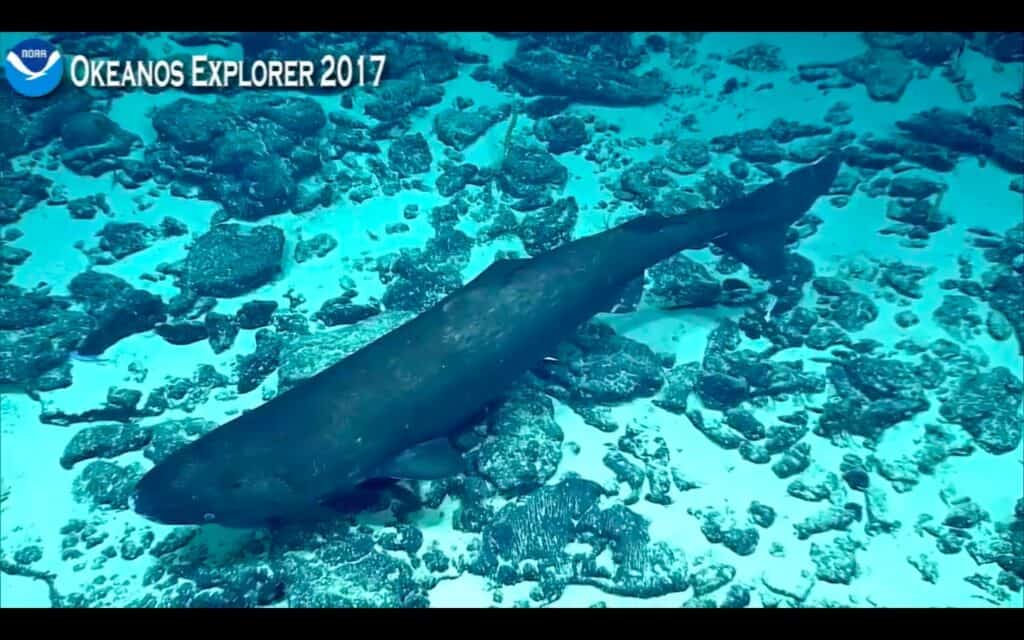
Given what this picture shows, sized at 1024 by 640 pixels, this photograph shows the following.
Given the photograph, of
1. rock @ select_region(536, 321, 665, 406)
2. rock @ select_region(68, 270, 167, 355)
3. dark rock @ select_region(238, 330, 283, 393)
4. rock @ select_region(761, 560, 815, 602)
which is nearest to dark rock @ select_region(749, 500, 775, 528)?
rock @ select_region(761, 560, 815, 602)

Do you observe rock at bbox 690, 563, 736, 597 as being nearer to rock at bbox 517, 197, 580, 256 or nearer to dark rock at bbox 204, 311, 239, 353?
rock at bbox 517, 197, 580, 256

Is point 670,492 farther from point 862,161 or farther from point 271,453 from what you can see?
point 862,161

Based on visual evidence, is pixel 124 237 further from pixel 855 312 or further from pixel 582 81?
pixel 855 312

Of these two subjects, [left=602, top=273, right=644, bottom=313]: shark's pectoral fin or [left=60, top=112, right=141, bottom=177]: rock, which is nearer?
[left=602, top=273, right=644, bottom=313]: shark's pectoral fin

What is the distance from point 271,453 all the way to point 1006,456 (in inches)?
272

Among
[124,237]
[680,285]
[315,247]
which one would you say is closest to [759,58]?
[680,285]

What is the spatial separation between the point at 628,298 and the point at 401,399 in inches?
125

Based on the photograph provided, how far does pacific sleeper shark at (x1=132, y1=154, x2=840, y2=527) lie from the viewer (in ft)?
16.3

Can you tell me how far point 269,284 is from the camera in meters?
7.70

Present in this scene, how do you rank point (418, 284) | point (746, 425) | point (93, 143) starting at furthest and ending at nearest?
point (93, 143) < point (418, 284) < point (746, 425)

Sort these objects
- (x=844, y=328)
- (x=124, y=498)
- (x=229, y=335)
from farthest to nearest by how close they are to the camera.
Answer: (x=844, y=328) → (x=229, y=335) → (x=124, y=498)

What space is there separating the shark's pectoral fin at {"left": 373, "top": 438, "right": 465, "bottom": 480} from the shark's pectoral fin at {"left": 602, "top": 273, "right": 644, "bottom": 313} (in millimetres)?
2452

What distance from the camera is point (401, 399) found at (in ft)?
17.9

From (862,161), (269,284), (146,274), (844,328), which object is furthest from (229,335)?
(862,161)
